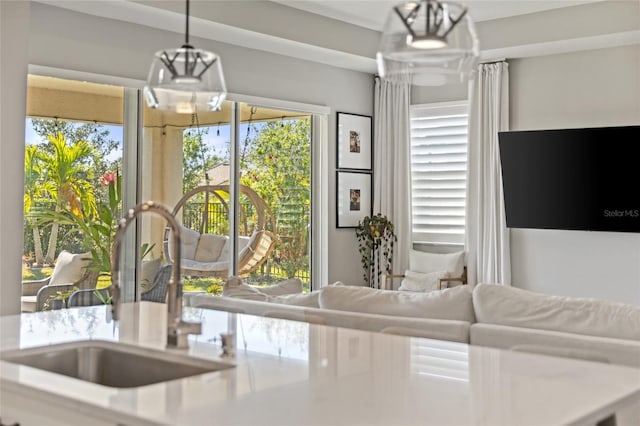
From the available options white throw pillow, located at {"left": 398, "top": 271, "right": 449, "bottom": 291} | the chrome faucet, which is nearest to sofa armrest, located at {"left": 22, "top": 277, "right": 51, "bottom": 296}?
white throw pillow, located at {"left": 398, "top": 271, "right": 449, "bottom": 291}

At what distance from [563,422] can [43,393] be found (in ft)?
3.53

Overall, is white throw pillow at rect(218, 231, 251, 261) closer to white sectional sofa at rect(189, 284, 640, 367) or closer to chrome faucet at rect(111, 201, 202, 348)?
white sectional sofa at rect(189, 284, 640, 367)

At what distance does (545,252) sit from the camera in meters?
6.96

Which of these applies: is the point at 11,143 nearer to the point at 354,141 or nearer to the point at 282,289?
the point at 282,289

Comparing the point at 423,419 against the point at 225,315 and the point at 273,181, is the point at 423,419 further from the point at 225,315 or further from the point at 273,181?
the point at 273,181

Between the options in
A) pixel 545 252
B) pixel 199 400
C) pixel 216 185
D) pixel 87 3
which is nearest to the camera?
pixel 199 400

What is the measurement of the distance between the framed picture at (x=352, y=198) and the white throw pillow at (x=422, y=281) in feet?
2.83

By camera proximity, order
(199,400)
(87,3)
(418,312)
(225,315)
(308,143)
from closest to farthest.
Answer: (199,400) → (225,315) → (418,312) → (87,3) → (308,143)

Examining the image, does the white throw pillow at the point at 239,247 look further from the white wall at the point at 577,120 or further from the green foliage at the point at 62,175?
the white wall at the point at 577,120

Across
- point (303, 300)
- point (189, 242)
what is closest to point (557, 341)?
point (303, 300)

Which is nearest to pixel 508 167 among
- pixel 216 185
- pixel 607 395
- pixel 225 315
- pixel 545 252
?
pixel 545 252

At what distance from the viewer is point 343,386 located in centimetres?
173

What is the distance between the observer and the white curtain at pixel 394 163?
7805mm

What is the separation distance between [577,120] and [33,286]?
4.70 m
